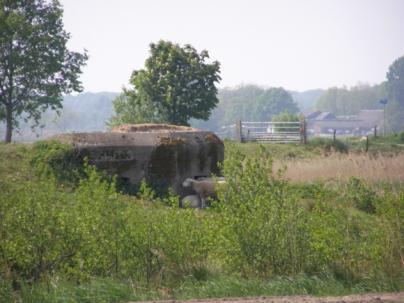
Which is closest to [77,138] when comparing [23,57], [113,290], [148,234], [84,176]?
[84,176]

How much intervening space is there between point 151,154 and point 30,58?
15501mm

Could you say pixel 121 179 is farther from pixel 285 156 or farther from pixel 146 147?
pixel 285 156

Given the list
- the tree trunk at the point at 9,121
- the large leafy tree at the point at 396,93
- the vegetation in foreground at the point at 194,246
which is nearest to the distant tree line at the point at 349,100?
the large leafy tree at the point at 396,93

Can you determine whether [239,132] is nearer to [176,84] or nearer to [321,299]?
[176,84]

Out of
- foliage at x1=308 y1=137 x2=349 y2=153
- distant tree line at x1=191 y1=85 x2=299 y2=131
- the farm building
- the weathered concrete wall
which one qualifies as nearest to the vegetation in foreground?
the weathered concrete wall

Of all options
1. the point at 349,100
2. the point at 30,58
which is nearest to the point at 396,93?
the point at 349,100

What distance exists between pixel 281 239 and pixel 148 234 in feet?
6.22

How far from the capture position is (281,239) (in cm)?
962

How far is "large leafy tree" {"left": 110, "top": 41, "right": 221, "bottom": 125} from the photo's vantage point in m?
32.8

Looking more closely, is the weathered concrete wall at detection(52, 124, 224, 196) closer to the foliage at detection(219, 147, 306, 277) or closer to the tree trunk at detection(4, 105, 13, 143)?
the foliage at detection(219, 147, 306, 277)

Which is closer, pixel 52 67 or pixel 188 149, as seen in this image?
pixel 188 149

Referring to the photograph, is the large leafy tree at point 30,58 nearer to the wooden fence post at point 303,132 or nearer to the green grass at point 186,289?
the wooden fence post at point 303,132

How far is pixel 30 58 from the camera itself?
3083 centimetres

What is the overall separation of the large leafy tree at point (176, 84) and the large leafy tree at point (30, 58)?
3.87 metres
